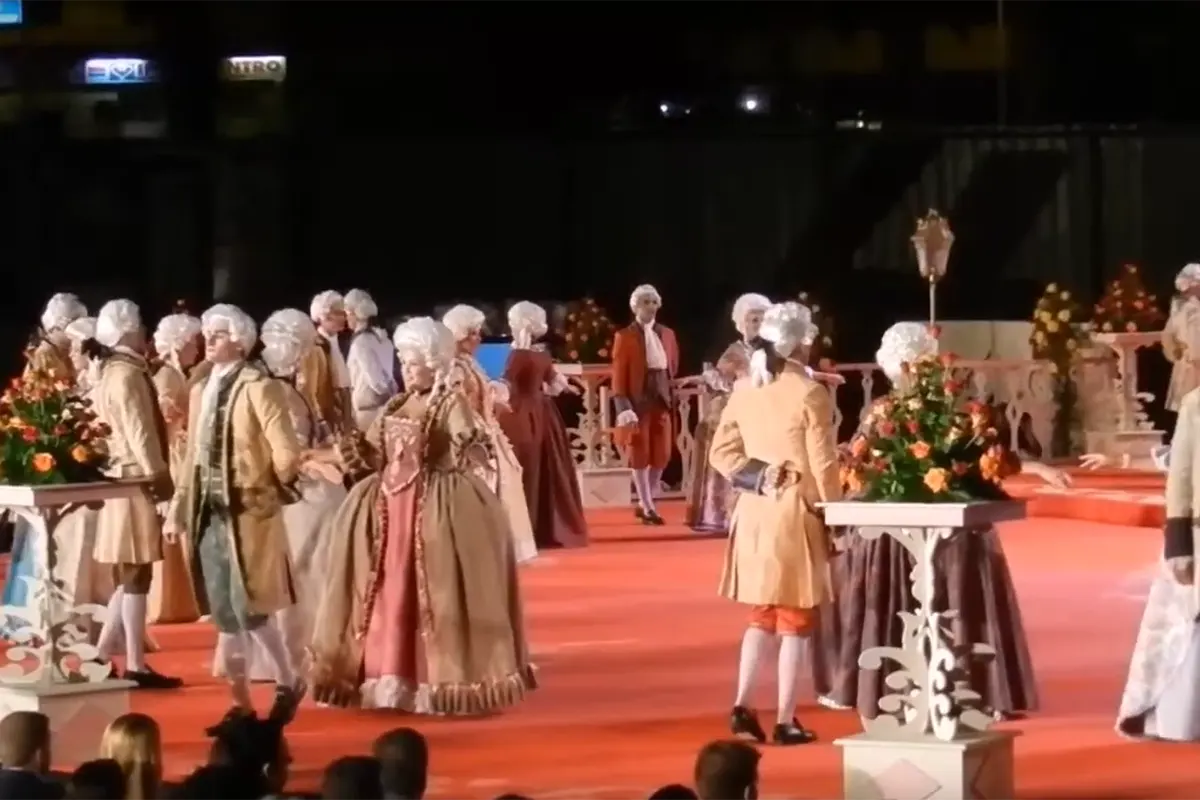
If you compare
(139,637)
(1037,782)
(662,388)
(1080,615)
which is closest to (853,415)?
(662,388)

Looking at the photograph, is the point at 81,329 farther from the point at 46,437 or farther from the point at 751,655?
the point at 751,655

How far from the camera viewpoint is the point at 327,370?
38.5 ft

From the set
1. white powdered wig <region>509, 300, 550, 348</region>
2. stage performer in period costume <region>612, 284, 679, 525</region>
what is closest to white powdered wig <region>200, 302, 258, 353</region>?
white powdered wig <region>509, 300, 550, 348</region>

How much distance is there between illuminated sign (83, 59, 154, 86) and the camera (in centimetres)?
1841

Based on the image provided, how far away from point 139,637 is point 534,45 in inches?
437

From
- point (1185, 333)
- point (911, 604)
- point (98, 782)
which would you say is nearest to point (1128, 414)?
point (1185, 333)

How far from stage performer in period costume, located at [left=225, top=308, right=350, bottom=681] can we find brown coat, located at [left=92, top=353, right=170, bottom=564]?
0.44m

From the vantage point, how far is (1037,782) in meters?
7.34

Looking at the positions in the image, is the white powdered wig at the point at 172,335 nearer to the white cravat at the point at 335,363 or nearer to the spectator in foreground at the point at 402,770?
the white cravat at the point at 335,363

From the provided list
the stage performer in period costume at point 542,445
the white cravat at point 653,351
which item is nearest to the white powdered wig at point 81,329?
the stage performer in period costume at point 542,445

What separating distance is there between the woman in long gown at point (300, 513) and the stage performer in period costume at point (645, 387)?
4.53 m

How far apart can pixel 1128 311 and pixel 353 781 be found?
40.4 ft

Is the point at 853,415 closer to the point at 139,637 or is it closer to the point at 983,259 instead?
the point at 983,259

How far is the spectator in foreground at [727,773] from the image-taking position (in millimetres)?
5074
